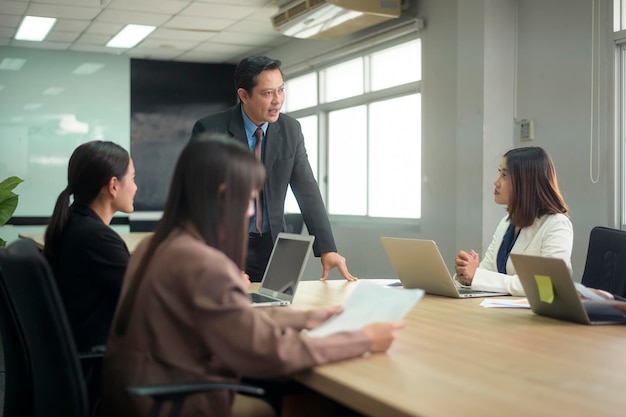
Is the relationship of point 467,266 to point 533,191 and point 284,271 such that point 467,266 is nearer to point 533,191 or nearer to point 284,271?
point 533,191

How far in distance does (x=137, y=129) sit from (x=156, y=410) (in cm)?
889

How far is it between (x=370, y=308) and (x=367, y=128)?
579 centimetres

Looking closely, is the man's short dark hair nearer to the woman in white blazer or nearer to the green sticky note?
the woman in white blazer

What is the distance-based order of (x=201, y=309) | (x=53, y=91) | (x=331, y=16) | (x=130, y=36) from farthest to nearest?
(x=53, y=91) → (x=130, y=36) → (x=331, y=16) → (x=201, y=309)

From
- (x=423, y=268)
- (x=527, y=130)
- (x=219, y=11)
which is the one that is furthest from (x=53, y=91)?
(x=423, y=268)

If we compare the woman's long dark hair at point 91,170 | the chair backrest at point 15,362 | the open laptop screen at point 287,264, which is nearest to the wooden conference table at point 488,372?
the open laptop screen at point 287,264

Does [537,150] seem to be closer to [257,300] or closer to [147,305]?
[257,300]

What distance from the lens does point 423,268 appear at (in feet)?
9.00

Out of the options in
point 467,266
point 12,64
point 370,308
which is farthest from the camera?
point 12,64

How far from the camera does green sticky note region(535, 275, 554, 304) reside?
218 cm

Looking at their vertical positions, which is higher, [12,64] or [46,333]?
[12,64]

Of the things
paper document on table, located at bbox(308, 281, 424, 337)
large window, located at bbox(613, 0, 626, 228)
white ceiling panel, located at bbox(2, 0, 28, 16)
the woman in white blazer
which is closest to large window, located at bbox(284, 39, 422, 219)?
large window, located at bbox(613, 0, 626, 228)

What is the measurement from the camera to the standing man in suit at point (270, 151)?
3.31 m

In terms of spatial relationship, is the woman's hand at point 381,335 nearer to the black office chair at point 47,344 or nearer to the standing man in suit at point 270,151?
the black office chair at point 47,344
